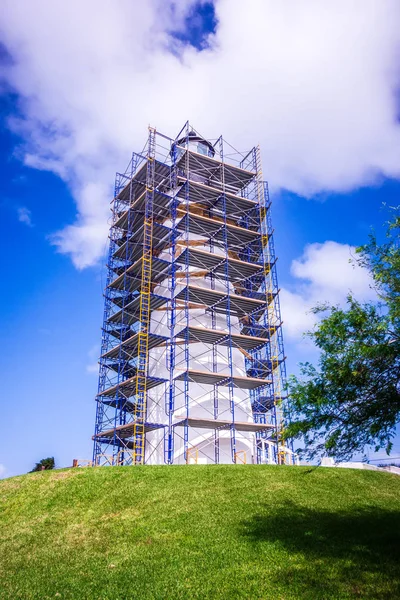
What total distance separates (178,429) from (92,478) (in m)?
12.9

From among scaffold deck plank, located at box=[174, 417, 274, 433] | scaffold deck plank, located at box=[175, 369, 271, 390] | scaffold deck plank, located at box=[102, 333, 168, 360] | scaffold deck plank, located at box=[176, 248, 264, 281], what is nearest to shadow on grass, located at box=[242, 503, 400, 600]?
scaffold deck plank, located at box=[174, 417, 274, 433]

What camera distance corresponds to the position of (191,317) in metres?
36.8

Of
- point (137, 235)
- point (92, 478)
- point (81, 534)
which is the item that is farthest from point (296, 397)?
point (137, 235)

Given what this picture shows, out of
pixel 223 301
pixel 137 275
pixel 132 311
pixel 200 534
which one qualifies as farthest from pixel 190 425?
pixel 200 534

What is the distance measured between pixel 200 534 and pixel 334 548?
3.65m

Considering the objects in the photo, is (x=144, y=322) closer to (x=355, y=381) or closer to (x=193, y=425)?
(x=193, y=425)

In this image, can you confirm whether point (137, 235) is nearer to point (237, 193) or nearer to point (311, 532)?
point (237, 193)

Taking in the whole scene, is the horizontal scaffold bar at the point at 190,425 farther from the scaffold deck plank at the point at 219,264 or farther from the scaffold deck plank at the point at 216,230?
the scaffold deck plank at the point at 216,230

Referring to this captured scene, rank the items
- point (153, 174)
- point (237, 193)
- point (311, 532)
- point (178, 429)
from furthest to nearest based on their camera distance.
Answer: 1. point (237, 193)
2. point (153, 174)
3. point (178, 429)
4. point (311, 532)

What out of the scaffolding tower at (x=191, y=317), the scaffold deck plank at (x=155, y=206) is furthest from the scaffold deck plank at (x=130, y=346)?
the scaffold deck plank at (x=155, y=206)

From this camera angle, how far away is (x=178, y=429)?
3281cm

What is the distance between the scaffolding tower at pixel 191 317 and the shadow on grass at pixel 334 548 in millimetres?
15601

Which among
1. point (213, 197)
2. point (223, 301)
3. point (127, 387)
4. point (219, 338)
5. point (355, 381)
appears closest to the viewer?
point (355, 381)

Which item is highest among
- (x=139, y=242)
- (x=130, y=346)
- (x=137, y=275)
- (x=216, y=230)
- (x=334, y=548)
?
(x=216, y=230)
